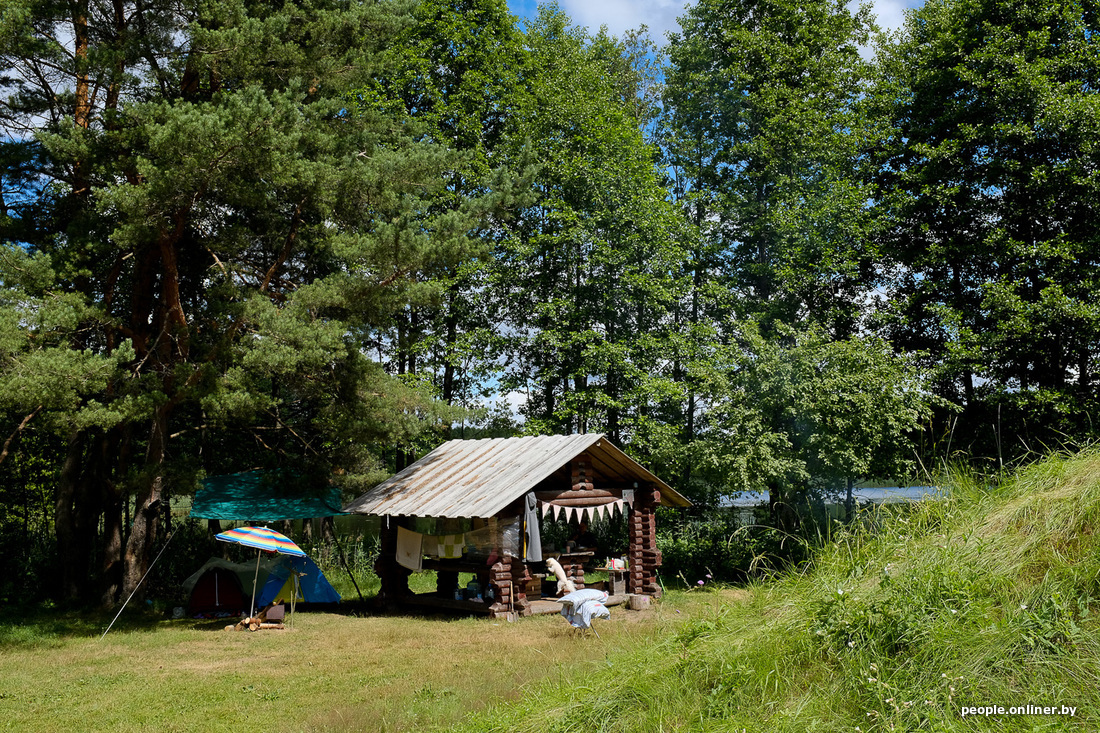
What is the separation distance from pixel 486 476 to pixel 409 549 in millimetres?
2220

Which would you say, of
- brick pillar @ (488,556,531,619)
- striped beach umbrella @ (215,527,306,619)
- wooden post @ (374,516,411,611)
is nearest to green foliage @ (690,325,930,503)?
brick pillar @ (488,556,531,619)

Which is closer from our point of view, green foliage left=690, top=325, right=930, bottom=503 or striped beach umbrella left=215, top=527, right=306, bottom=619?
striped beach umbrella left=215, top=527, right=306, bottom=619

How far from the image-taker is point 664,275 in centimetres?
2275

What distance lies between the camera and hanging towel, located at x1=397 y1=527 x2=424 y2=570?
15.1 metres

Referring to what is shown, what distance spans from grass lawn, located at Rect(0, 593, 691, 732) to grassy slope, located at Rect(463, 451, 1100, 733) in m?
0.99

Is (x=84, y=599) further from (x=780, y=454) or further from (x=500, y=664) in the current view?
(x=780, y=454)

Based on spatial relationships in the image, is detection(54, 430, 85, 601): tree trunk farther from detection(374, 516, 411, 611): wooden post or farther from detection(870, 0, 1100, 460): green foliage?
detection(870, 0, 1100, 460): green foliage

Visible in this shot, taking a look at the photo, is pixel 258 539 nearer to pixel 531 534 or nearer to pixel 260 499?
pixel 260 499

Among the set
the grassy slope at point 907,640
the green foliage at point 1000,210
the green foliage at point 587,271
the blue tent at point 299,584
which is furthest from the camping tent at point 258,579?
the green foliage at point 1000,210

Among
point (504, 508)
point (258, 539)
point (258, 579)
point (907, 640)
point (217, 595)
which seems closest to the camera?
point (907, 640)

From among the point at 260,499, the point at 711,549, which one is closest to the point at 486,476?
the point at 260,499

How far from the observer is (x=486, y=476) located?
14750mm

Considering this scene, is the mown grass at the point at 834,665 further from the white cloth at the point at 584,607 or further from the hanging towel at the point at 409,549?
the hanging towel at the point at 409,549

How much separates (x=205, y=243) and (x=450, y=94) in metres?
11.9
